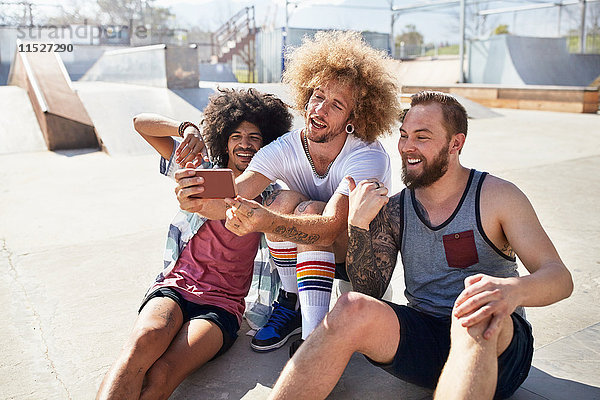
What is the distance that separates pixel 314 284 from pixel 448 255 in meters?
0.62

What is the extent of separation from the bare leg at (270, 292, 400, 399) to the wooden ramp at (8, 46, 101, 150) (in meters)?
7.89

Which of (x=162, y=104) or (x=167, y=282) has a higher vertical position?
(x=162, y=104)

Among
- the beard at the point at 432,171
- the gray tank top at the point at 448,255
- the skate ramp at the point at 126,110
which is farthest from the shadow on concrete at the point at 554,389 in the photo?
the skate ramp at the point at 126,110

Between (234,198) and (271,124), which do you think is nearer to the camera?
(234,198)

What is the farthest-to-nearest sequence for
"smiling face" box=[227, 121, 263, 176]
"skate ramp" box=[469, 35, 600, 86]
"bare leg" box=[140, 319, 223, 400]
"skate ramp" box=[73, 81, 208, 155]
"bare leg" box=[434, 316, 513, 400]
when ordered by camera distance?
"skate ramp" box=[469, 35, 600, 86], "skate ramp" box=[73, 81, 208, 155], "smiling face" box=[227, 121, 263, 176], "bare leg" box=[140, 319, 223, 400], "bare leg" box=[434, 316, 513, 400]

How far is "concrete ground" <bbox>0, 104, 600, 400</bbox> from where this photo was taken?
7.82ft

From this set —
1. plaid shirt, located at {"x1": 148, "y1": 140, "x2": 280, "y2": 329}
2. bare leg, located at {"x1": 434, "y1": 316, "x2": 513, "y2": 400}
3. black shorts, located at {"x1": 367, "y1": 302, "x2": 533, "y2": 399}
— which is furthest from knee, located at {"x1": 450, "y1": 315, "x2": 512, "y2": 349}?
plaid shirt, located at {"x1": 148, "y1": 140, "x2": 280, "y2": 329}

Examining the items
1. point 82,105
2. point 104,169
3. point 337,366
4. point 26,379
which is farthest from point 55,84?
point 337,366

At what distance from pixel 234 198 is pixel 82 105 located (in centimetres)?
841

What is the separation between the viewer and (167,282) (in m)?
2.74

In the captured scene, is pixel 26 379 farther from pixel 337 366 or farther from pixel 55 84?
pixel 55 84

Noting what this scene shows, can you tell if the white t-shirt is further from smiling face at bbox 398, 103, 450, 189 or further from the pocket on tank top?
the pocket on tank top

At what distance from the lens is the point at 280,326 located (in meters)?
2.80

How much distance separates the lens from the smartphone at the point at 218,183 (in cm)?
234
